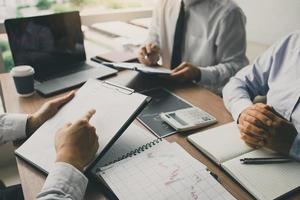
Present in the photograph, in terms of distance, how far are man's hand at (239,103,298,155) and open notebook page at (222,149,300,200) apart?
53 mm

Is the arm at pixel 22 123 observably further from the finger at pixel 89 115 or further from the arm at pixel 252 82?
the arm at pixel 252 82

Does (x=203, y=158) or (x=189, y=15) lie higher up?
(x=189, y=15)

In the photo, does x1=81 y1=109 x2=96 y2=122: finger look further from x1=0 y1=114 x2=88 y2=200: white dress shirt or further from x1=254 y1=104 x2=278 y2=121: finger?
x1=254 y1=104 x2=278 y2=121: finger

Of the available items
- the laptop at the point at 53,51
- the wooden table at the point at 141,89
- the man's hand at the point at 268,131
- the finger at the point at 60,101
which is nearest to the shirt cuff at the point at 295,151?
the man's hand at the point at 268,131

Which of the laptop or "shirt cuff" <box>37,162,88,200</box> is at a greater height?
the laptop

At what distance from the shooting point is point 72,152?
0.71 meters

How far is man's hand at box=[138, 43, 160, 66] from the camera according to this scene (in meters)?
1.48

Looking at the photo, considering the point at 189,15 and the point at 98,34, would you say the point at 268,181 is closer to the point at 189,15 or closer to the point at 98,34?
the point at 189,15

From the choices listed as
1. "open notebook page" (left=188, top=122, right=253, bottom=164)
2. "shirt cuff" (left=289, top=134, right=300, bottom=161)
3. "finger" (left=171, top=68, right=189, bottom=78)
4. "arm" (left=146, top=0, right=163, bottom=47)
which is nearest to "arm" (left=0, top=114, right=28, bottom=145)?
"open notebook page" (left=188, top=122, right=253, bottom=164)

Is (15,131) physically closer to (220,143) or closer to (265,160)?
(220,143)

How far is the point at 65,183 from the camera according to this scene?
0.65 metres

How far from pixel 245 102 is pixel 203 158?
1.22 feet

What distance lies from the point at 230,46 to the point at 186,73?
1.22 feet

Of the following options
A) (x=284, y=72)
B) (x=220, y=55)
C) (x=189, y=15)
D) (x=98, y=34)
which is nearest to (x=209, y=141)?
(x=284, y=72)
